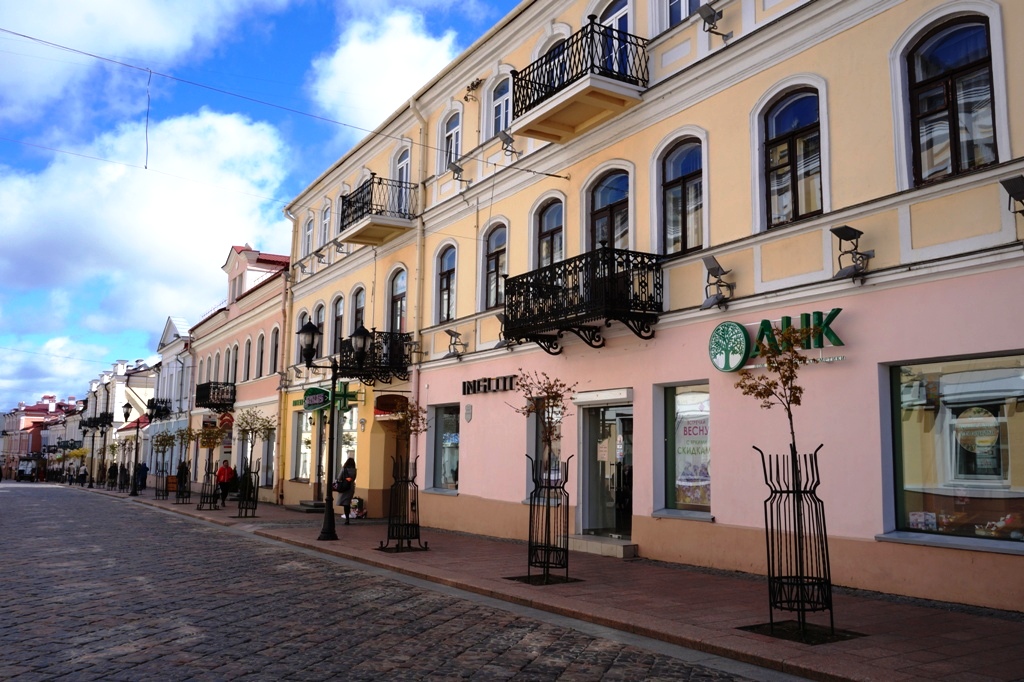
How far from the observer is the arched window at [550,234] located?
55.3 ft

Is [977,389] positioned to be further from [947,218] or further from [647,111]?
[647,111]

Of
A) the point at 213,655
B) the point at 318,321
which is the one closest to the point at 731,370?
the point at 213,655

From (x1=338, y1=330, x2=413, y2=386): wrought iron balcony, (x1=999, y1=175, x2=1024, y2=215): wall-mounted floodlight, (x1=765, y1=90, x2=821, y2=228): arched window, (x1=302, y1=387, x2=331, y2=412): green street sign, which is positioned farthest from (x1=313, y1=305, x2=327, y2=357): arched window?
(x1=999, y1=175, x2=1024, y2=215): wall-mounted floodlight

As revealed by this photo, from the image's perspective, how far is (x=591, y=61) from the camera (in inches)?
561

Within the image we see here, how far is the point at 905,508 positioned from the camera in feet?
33.6

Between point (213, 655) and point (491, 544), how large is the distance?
375 inches

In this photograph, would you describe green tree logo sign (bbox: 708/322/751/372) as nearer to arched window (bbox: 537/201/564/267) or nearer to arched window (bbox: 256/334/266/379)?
arched window (bbox: 537/201/564/267)

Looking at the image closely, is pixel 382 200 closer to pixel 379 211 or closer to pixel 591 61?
pixel 379 211

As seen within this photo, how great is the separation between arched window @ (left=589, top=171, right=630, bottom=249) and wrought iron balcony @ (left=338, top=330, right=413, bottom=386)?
7.18m

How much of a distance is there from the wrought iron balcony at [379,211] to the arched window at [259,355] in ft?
39.2

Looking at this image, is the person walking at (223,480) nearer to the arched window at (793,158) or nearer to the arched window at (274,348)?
the arched window at (274,348)

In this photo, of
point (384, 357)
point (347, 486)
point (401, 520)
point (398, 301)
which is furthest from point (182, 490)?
point (401, 520)

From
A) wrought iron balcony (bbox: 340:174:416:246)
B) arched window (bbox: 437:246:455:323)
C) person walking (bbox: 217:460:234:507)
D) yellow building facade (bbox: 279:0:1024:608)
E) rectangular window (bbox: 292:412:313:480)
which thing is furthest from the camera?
person walking (bbox: 217:460:234:507)

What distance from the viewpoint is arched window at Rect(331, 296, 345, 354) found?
26.7m
